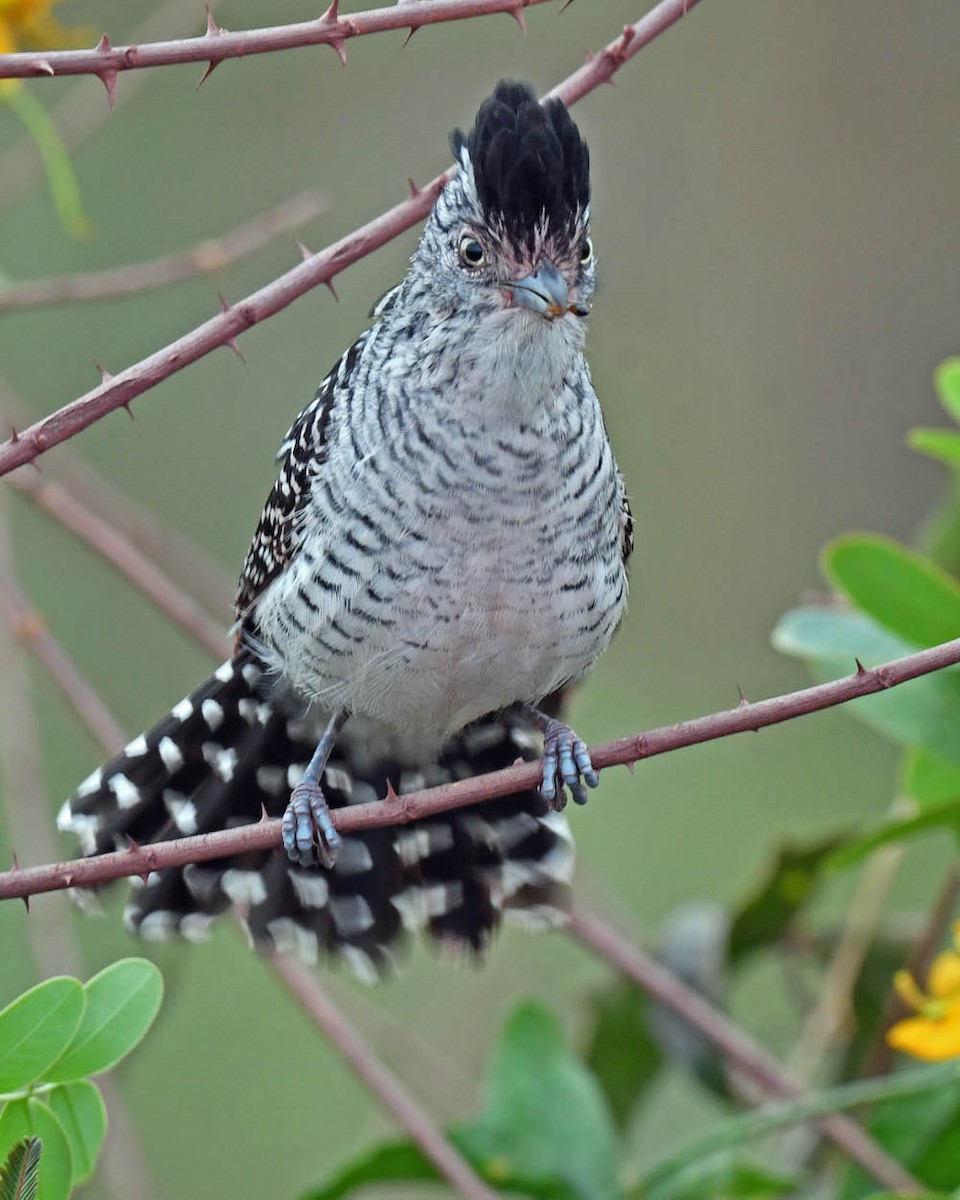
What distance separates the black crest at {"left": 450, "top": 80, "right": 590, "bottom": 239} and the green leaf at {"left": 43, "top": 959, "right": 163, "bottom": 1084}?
1275 mm

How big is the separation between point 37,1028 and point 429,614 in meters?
1.17

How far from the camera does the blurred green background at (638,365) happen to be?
5.91 meters

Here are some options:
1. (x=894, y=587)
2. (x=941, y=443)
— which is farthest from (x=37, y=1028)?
(x=941, y=443)

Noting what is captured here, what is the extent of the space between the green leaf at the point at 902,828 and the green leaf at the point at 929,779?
7cm

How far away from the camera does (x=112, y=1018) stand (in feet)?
5.77

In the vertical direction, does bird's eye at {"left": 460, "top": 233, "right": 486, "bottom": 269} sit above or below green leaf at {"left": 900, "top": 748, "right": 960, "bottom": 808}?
above

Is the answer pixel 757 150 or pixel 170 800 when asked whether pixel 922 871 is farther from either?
pixel 170 800

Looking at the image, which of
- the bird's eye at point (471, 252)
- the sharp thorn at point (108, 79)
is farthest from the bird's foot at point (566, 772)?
the sharp thorn at point (108, 79)

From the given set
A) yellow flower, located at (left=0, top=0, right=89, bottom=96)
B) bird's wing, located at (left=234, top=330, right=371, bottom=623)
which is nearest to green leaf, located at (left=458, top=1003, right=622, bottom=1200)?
bird's wing, located at (left=234, top=330, right=371, bottom=623)

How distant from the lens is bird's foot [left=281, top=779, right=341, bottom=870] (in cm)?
280

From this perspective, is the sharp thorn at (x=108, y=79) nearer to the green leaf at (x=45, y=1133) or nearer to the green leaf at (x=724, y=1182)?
the green leaf at (x=45, y=1133)

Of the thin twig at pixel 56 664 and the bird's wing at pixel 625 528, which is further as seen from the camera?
the bird's wing at pixel 625 528

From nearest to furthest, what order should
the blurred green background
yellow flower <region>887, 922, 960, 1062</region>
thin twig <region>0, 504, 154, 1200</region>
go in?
yellow flower <region>887, 922, 960, 1062</region> → thin twig <region>0, 504, 154, 1200</region> → the blurred green background

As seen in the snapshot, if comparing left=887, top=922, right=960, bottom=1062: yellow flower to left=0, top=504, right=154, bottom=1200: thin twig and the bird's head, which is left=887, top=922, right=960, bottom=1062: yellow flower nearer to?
the bird's head
